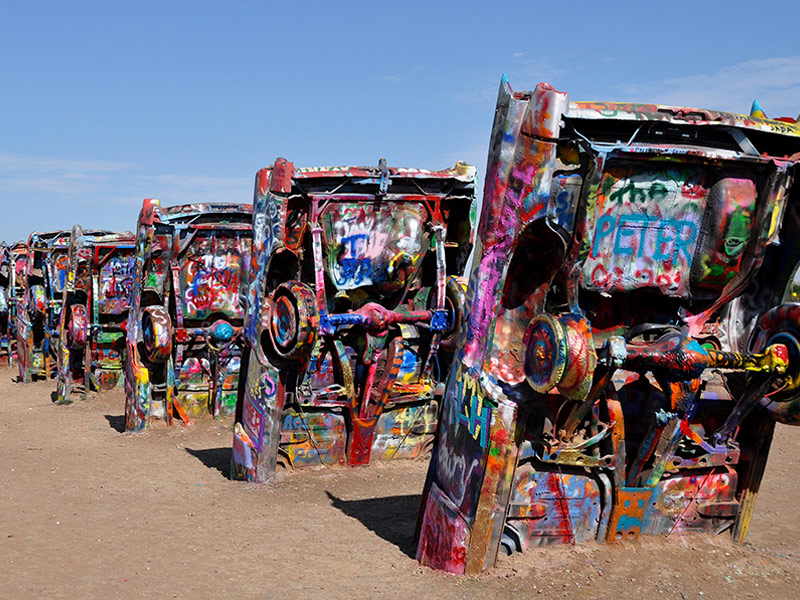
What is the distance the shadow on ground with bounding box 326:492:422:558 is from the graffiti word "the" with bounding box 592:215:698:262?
2597 millimetres

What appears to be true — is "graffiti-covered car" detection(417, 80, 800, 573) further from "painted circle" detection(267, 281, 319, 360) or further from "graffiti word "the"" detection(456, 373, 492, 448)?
"painted circle" detection(267, 281, 319, 360)

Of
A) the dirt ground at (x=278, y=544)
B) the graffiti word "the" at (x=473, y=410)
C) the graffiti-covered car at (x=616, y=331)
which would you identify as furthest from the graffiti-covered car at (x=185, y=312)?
the graffiti-covered car at (x=616, y=331)

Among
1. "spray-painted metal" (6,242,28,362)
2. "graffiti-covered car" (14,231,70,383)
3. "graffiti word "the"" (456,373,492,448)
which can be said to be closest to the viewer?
"graffiti word "the"" (456,373,492,448)

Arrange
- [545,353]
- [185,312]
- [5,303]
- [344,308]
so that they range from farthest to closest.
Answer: [5,303], [185,312], [344,308], [545,353]

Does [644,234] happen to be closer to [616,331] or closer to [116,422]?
[616,331]

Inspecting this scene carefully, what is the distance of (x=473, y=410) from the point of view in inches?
208

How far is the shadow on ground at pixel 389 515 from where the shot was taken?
20.9ft

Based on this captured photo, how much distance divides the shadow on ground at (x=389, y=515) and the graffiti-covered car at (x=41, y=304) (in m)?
9.72

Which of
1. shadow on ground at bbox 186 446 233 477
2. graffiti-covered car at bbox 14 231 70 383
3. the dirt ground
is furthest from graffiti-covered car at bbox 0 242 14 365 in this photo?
shadow on ground at bbox 186 446 233 477

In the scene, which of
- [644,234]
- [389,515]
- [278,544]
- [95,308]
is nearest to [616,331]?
[644,234]

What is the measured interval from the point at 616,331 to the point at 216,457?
5681 millimetres

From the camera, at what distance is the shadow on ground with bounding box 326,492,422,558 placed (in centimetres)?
636

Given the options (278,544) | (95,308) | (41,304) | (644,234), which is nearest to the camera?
(644,234)

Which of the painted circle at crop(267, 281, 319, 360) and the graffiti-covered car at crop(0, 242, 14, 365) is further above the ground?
the painted circle at crop(267, 281, 319, 360)
